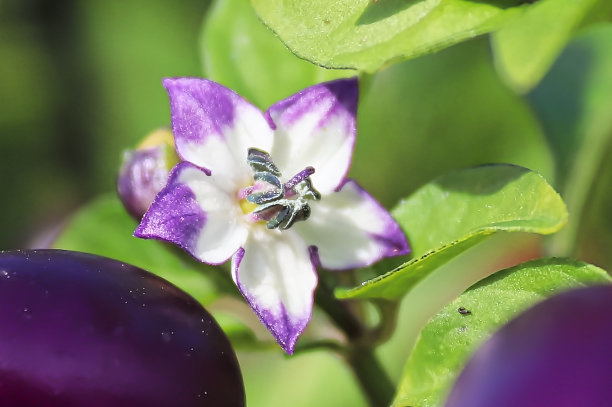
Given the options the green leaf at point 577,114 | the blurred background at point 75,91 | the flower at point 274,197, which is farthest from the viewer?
the blurred background at point 75,91

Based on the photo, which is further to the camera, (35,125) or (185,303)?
(35,125)

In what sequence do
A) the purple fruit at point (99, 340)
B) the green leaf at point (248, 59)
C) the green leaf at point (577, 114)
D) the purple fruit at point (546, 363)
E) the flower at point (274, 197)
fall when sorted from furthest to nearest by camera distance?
1. the green leaf at point (577, 114)
2. the green leaf at point (248, 59)
3. the flower at point (274, 197)
4. the purple fruit at point (99, 340)
5. the purple fruit at point (546, 363)

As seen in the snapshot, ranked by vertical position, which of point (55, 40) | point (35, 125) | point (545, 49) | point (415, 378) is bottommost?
point (35, 125)

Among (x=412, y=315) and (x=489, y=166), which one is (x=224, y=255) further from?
(x=412, y=315)

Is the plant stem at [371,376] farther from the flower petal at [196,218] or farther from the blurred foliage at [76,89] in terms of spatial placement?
the blurred foliage at [76,89]

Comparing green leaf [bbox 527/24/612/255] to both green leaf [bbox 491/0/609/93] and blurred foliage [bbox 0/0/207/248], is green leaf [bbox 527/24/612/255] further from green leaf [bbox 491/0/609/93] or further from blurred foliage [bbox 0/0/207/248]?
blurred foliage [bbox 0/0/207/248]

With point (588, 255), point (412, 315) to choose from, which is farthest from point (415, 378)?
point (412, 315)

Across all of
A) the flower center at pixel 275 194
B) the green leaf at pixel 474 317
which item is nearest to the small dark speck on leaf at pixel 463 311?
the green leaf at pixel 474 317

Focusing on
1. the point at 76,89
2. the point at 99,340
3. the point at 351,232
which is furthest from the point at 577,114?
the point at 76,89
